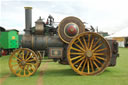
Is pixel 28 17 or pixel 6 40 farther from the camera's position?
pixel 6 40

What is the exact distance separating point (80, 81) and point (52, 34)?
247cm

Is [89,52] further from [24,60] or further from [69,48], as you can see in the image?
[24,60]

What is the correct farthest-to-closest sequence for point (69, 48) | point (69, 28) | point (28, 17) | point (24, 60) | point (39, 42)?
1. point (28, 17)
2. point (39, 42)
3. point (69, 28)
4. point (24, 60)
5. point (69, 48)

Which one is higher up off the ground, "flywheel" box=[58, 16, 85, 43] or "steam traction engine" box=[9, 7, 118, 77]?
"flywheel" box=[58, 16, 85, 43]

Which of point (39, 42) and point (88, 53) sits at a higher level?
point (39, 42)

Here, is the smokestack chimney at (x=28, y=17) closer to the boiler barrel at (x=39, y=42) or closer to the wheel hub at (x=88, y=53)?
the boiler barrel at (x=39, y=42)

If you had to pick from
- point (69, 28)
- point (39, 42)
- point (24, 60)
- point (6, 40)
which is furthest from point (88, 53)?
point (6, 40)

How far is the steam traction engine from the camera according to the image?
5520 mm

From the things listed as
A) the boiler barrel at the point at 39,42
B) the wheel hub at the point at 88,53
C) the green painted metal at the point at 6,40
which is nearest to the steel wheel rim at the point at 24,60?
the boiler barrel at the point at 39,42

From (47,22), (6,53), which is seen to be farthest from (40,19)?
(6,53)

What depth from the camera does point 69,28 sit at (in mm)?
5766

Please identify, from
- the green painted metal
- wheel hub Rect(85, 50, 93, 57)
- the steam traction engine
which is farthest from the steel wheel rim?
the green painted metal

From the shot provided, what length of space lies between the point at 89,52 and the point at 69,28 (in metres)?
1.22

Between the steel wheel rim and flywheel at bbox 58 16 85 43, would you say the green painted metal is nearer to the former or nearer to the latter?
the steel wheel rim
